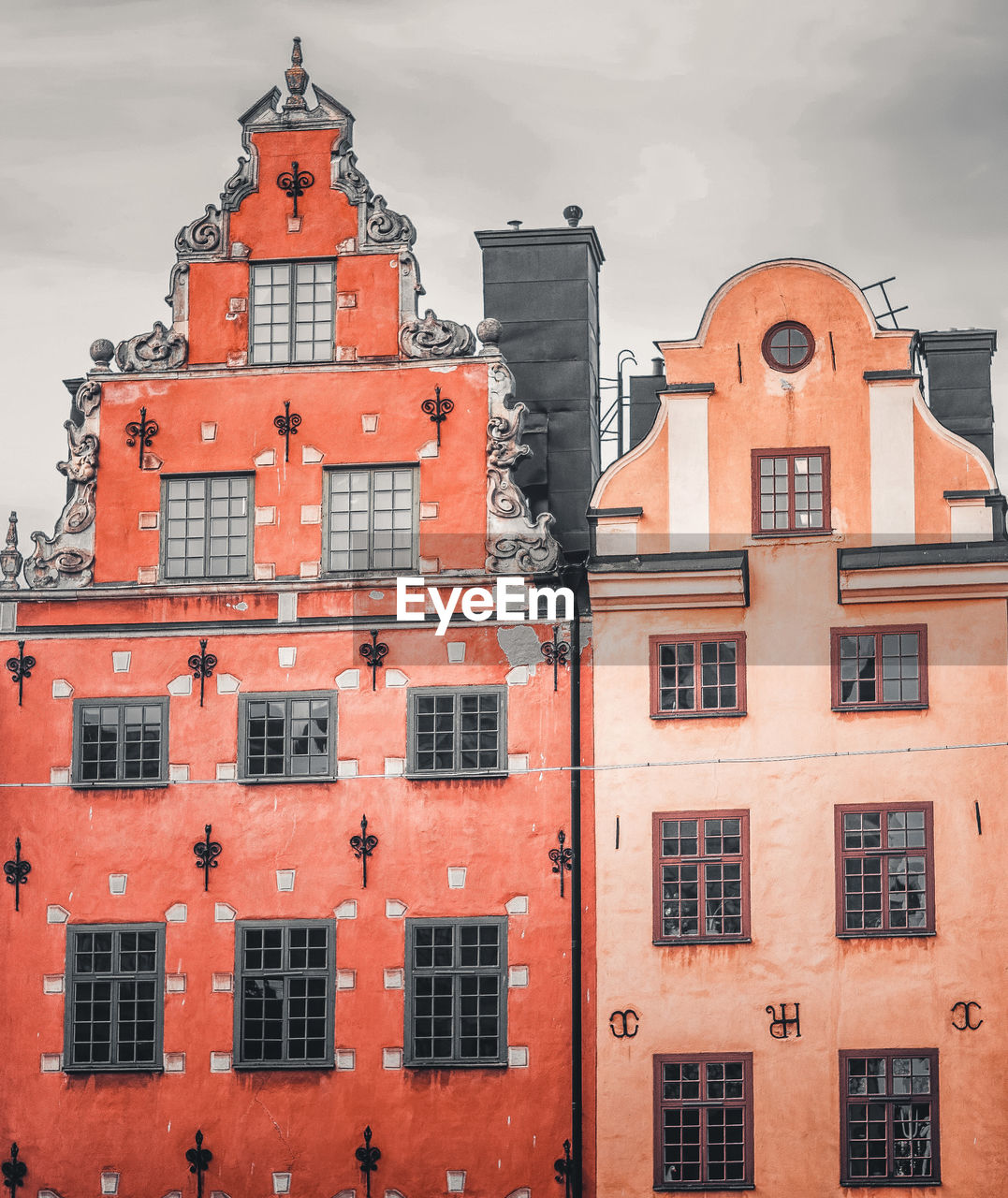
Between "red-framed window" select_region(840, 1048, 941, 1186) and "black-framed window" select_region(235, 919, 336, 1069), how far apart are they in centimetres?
652

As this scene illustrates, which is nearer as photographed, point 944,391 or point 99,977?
point 99,977

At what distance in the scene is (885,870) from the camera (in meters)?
22.1

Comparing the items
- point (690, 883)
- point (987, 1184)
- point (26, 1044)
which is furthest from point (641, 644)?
point (26, 1044)

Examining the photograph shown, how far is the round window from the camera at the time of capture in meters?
23.1

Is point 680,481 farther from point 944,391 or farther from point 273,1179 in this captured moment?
point 273,1179

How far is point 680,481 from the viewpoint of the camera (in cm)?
2303

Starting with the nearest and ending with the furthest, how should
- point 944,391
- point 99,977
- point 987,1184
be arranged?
point 987,1184 < point 99,977 < point 944,391

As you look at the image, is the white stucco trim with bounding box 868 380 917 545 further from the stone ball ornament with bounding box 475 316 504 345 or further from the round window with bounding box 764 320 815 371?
the stone ball ornament with bounding box 475 316 504 345

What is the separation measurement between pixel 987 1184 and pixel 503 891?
22.4 feet

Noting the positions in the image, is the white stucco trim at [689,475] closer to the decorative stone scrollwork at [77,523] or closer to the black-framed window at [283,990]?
the black-framed window at [283,990]

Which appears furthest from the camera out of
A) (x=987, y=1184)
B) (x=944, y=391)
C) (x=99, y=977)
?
(x=944, y=391)

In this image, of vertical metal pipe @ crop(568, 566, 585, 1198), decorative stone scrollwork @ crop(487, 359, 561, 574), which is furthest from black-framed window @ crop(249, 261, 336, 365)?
vertical metal pipe @ crop(568, 566, 585, 1198)

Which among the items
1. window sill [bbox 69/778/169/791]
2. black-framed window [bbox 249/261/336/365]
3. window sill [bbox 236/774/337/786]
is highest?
black-framed window [bbox 249/261/336/365]

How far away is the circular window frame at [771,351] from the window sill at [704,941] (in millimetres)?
7273
